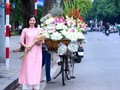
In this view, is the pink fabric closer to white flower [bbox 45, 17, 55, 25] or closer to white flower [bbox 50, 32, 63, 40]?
white flower [bbox 50, 32, 63, 40]

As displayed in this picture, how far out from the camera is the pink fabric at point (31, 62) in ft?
31.0

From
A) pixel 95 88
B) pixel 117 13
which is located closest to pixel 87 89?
pixel 95 88

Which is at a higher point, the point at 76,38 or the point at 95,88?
the point at 76,38

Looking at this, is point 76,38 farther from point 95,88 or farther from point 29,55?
point 29,55

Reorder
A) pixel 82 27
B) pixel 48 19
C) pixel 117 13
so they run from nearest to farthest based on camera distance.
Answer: pixel 48 19, pixel 82 27, pixel 117 13

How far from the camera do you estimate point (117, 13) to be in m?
109

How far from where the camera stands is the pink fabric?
9.44 meters

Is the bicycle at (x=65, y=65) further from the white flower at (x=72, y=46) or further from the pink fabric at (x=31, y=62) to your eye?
the pink fabric at (x=31, y=62)

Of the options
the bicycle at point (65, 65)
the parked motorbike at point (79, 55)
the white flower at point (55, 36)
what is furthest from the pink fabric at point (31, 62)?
the parked motorbike at point (79, 55)

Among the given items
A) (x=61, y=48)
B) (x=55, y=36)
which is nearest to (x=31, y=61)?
(x=55, y=36)

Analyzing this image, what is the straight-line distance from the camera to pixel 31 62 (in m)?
9.45

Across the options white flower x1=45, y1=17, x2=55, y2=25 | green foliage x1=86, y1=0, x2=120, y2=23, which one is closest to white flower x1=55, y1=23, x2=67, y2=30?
white flower x1=45, y1=17, x2=55, y2=25

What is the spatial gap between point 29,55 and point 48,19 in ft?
8.52

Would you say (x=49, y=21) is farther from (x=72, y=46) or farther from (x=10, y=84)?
(x=10, y=84)
